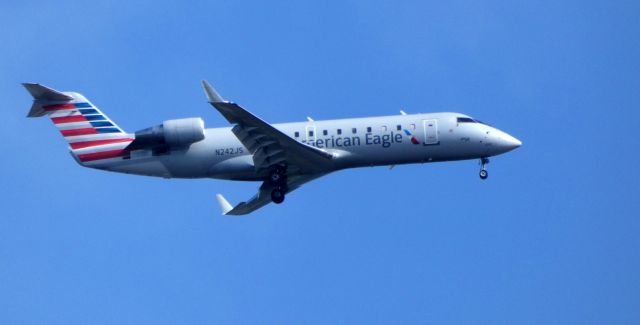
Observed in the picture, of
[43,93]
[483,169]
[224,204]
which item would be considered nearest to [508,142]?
[483,169]

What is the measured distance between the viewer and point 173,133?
4056cm

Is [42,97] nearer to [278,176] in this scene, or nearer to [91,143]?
[91,143]

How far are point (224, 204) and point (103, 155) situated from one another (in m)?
6.43

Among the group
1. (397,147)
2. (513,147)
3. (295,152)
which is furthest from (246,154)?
(513,147)

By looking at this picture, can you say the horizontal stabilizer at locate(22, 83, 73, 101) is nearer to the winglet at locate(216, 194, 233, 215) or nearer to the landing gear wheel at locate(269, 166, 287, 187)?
the winglet at locate(216, 194, 233, 215)

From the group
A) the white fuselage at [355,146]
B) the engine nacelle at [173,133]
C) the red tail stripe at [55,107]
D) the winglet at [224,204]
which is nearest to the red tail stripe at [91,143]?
the white fuselage at [355,146]

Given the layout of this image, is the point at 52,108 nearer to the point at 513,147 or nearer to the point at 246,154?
the point at 246,154

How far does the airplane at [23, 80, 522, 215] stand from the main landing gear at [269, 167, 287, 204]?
37mm

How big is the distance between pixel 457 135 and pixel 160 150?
10874 millimetres

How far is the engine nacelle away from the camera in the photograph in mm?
40531

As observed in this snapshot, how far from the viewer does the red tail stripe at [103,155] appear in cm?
4138

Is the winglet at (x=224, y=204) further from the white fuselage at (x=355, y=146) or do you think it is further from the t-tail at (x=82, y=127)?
the t-tail at (x=82, y=127)

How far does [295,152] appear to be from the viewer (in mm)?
40094

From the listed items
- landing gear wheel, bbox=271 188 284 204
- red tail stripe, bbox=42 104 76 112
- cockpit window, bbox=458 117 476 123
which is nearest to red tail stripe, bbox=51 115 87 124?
red tail stripe, bbox=42 104 76 112
